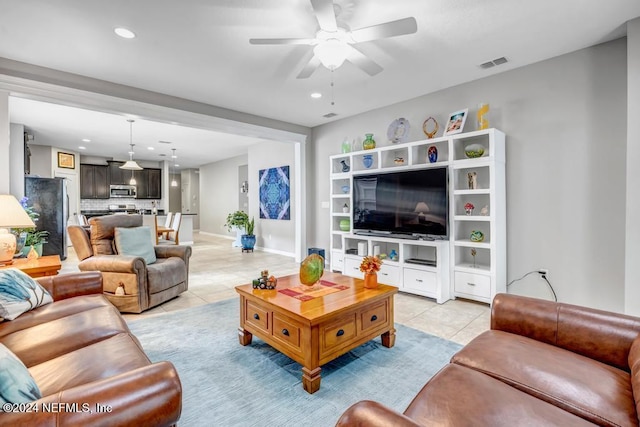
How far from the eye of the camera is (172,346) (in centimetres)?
250

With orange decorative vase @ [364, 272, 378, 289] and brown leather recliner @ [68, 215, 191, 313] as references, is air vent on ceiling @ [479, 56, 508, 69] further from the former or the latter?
brown leather recliner @ [68, 215, 191, 313]

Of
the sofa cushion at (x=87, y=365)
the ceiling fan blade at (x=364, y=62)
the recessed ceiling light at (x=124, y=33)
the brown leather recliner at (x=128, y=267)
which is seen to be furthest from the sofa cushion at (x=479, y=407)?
the recessed ceiling light at (x=124, y=33)

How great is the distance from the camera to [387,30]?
2123 millimetres

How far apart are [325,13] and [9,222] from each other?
304cm

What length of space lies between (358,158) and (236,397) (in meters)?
3.85

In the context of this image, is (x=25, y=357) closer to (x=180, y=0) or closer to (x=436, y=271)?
(x=180, y=0)

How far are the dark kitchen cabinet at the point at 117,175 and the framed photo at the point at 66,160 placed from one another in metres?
1.00

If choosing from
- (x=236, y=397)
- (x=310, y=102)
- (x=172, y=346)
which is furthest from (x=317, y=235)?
(x=236, y=397)

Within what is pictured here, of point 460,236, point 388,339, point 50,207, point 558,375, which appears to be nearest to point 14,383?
point 558,375

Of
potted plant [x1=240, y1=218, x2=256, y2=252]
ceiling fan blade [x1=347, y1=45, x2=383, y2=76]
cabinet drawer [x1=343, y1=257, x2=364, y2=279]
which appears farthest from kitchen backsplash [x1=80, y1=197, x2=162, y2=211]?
ceiling fan blade [x1=347, y1=45, x2=383, y2=76]

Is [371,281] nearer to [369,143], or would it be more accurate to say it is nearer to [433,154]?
[433,154]

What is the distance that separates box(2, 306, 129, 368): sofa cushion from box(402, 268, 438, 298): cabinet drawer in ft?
10.2

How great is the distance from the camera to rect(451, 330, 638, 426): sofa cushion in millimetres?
1063

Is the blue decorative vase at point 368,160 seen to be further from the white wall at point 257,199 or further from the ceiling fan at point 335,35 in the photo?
the white wall at point 257,199
